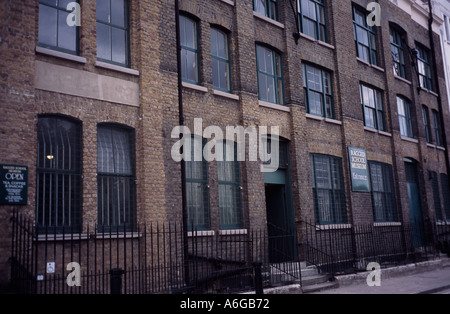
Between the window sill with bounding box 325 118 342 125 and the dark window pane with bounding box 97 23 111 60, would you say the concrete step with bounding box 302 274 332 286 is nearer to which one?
the window sill with bounding box 325 118 342 125

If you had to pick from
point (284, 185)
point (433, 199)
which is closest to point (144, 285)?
point (284, 185)

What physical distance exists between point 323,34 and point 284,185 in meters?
6.82

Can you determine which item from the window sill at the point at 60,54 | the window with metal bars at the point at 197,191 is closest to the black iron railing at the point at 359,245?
the window with metal bars at the point at 197,191

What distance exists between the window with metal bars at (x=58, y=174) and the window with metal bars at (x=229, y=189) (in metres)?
4.42

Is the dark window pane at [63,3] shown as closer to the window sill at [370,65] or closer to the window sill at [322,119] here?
the window sill at [322,119]

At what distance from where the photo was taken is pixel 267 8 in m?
16.6

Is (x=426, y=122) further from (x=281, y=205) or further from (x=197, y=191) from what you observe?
(x=197, y=191)

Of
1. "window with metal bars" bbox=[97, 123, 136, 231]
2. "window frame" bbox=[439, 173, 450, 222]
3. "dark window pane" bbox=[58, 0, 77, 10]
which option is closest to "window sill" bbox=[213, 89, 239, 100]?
"window with metal bars" bbox=[97, 123, 136, 231]

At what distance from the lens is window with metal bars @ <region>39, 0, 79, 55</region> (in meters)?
10.5

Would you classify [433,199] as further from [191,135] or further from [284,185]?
[191,135]

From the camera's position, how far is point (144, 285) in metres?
10.7

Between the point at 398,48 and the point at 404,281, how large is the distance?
42.6 feet

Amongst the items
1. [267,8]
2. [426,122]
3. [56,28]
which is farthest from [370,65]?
[56,28]

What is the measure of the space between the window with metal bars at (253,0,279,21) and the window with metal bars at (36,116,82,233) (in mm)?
8454
